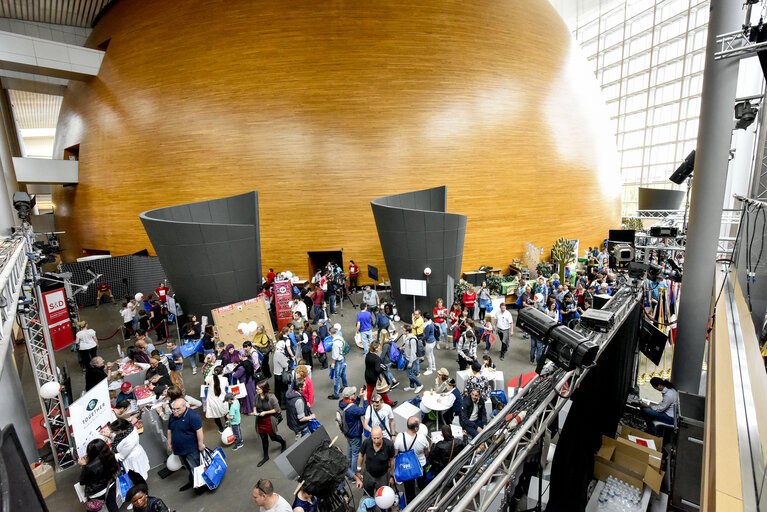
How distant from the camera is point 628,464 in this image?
197 inches

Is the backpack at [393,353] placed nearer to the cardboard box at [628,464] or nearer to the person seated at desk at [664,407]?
the cardboard box at [628,464]

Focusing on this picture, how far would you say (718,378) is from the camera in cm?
319

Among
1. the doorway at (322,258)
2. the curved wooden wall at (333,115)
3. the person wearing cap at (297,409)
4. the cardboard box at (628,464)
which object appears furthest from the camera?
the doorway at (322,258)

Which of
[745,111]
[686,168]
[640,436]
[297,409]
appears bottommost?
[640,436]

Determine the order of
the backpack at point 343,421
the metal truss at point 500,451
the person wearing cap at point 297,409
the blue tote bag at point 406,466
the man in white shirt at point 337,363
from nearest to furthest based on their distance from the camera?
1. the metal truss at point 500,451
2. the blue tote bag at point 406,466
3. the backpack at point 343,421
4. the person wearing cap at point 297,409
5. the man in white shirt at point 337,363

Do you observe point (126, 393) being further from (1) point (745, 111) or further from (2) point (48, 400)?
(1) point (745, 111)

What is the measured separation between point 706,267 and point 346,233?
38.1 feet

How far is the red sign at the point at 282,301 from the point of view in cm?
1100

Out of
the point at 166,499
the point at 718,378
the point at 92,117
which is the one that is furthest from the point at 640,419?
the point at 92,117

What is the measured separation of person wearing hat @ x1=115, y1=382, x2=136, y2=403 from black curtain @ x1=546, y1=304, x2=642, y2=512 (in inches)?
254

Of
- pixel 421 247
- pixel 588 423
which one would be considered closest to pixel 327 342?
pixel 421 247

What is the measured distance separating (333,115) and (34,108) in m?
32.6

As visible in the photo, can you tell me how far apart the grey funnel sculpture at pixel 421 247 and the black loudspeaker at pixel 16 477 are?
33.1ft

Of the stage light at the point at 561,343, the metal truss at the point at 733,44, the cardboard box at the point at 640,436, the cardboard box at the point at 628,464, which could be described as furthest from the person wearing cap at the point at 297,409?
the metal truss at the point at 733,44
